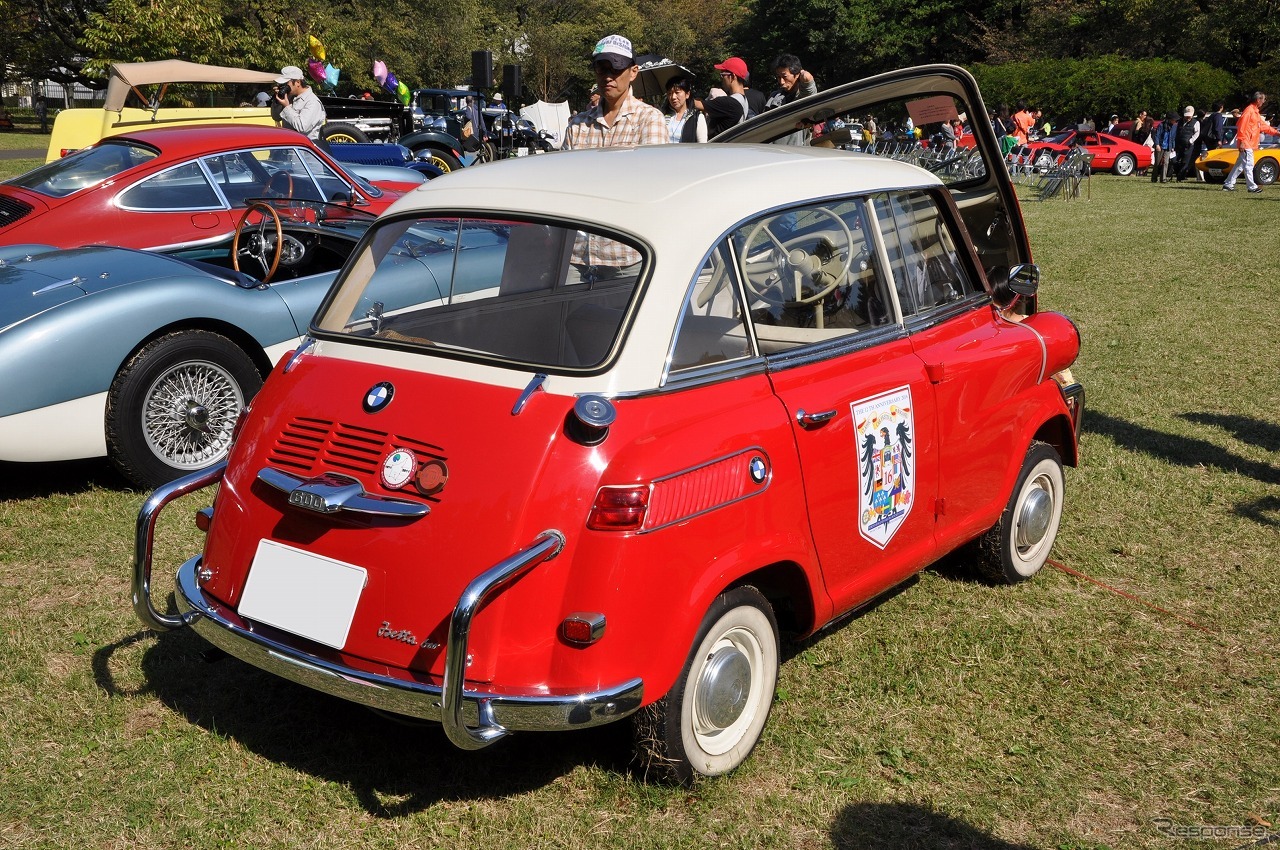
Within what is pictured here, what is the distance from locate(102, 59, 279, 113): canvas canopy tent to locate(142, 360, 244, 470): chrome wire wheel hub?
791 centimetres

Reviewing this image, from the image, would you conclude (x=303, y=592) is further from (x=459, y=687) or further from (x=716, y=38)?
(x=716, y=38)

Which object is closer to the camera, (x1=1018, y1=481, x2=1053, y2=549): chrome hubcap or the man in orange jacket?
(x1=1018, y1=481, x2=1053, y2=549): chrome hubcap

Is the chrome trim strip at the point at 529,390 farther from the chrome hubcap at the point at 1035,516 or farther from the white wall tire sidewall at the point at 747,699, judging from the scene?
the chrome hubcap at the point at 1035,516

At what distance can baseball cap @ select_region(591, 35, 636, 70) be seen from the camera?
18.6ft

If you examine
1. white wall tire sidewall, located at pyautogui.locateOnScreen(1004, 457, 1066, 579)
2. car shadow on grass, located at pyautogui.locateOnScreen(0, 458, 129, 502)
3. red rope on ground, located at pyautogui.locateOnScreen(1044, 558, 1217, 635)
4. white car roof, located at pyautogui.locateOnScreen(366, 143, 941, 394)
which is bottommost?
car shadow on grass, located at pyautogui.locateOnScreen(0, 458, 129, 502)

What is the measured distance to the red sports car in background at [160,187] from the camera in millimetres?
6926

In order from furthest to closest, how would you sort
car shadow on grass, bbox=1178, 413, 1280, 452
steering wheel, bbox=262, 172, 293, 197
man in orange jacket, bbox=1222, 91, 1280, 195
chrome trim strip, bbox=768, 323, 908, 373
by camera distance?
man in orange jacket, bbox=1222, 91, 1280, 195
steering wheel, bbox=262, 172, 293, 197
car shadow on grass, bbox=1178, 413, 1280, 452
chrome trim strip, bbox=768, 323, 908, 373

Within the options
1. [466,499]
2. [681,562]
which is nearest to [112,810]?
[466,499]

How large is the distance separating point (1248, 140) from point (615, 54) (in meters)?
22.0

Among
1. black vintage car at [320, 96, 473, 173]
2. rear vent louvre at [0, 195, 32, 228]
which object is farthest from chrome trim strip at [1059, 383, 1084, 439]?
black vintage car at [320, 96, 473, 173]

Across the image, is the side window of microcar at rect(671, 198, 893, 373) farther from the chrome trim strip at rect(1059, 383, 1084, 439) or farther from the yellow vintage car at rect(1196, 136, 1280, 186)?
the yellow vintage car at rect(1196, 136, 1280, 186)

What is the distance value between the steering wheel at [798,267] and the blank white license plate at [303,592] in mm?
1501

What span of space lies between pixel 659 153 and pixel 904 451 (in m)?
1.33

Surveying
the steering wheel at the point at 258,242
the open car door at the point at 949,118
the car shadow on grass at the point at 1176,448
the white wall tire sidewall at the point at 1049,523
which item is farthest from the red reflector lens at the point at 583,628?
the car shadow on grass at the point at 1176,448
